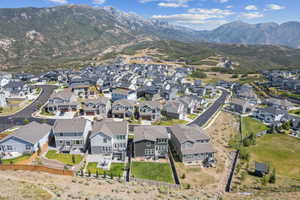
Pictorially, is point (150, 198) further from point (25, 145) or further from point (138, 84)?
point (138, 84)

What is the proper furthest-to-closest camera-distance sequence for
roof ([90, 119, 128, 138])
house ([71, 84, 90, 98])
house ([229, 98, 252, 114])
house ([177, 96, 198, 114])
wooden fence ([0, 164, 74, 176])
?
house ([71, 84, 90, 98]) < house ([229, 98, 252, 114]) < house ([177, 96, 198, 114]) < roof ([90, 119, 128, 138]) < wooden fence ([0, 164, 74, 176])

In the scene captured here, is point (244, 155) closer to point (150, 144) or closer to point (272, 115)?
point (150, 144)

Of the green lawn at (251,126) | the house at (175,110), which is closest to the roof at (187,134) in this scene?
the house at (175,110)

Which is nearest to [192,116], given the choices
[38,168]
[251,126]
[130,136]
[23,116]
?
[251,126]

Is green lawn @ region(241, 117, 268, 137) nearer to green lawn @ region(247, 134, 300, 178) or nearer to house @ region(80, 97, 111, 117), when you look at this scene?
green lawn @ region(247, 134, 300, 178)

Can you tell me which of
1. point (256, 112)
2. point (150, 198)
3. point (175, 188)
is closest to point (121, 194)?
point (150, 198)

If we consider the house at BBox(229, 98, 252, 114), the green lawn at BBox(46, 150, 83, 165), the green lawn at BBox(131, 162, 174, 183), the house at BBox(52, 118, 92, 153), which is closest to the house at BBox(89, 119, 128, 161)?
the house at BBox(52, 118, 92, 153)
